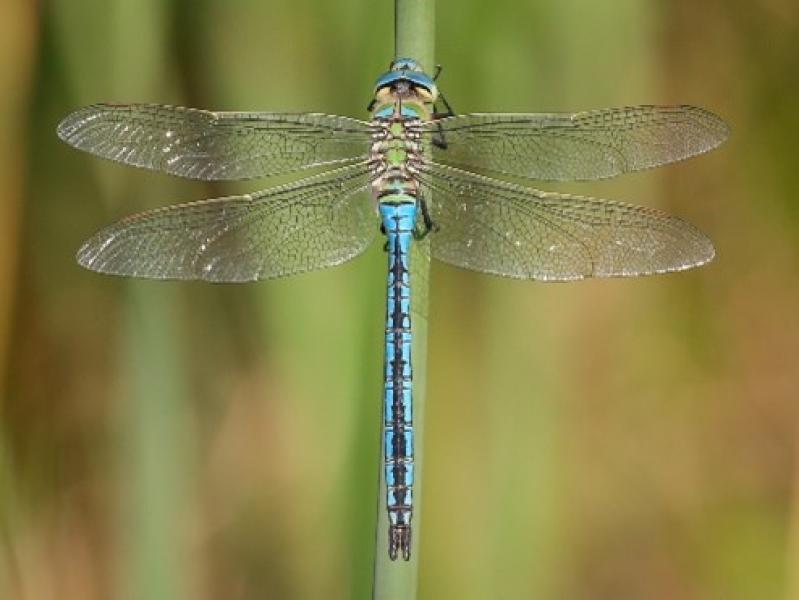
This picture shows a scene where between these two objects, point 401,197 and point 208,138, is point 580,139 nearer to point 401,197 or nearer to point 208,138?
point 401,197

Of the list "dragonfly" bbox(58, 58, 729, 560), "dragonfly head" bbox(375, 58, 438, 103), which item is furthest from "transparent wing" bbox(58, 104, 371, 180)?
"dragonfly head" bbox(375, 58, 438, 103)

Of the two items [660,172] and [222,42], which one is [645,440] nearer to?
[660,172]

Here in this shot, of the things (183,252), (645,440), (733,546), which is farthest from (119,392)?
(733,546)

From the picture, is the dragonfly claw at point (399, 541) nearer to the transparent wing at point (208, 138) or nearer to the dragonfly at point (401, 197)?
the dragonfly at point (401, 197)

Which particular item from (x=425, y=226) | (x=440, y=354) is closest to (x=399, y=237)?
(x=425, y=226)

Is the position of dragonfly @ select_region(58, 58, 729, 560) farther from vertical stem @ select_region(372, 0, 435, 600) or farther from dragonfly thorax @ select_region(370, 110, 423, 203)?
vertical stem @ select_region(372, 0, 435, 600)

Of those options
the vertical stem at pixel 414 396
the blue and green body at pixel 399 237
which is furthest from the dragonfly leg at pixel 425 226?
the vertical stem at pixel 414 396
